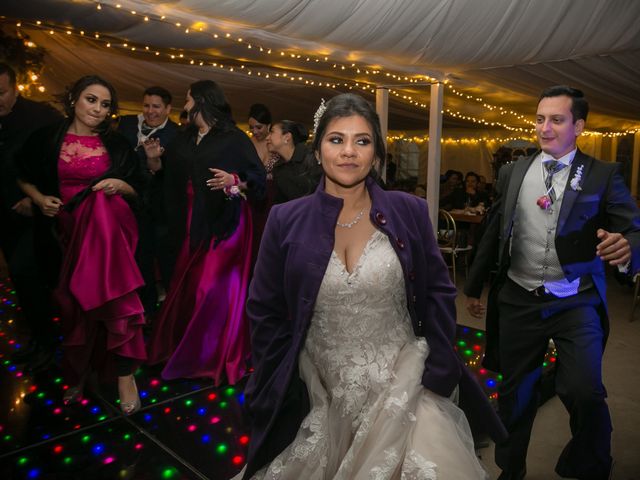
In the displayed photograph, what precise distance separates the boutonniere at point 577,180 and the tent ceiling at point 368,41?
7.36 ft

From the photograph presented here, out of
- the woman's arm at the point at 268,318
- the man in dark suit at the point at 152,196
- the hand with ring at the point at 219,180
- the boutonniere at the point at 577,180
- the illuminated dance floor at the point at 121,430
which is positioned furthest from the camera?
the man in dark suit at the point at 152,196

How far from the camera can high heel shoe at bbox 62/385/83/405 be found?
325 cm

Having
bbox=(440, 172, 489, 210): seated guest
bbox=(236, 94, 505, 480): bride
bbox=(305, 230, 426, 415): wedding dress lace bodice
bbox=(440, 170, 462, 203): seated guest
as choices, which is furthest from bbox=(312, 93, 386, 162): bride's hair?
bbox=(440, 170, 462, 203): seated guest

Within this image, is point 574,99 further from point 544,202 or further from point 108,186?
point 108,186

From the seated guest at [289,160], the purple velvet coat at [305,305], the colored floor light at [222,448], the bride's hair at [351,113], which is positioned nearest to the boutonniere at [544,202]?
the purple velvet coat at [305,305]

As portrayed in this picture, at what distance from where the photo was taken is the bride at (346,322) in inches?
68.1

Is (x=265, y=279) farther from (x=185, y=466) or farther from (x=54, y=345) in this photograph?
(x=54, y=345)

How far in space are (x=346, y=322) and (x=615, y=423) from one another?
7.79 ft

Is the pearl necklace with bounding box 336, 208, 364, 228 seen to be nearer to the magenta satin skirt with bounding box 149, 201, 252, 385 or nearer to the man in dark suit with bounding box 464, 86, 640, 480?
the man in dark suit with bounding box 464, 86, 640, 480

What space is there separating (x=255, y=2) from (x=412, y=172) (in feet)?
42.7

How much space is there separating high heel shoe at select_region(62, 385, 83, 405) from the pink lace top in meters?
1.12

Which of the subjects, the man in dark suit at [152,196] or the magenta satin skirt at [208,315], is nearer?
the magenta satin skirt at [208,315]

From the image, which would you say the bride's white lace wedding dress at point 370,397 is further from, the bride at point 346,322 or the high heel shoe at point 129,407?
the high heel shoe at point 129,407

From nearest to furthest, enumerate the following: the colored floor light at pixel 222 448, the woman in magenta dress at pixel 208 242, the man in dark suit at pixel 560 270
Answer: the man in dark suit at pixel 560 270, the colored floor light at pixel 222 448, the woman in magenta dress at pixel 208 242
